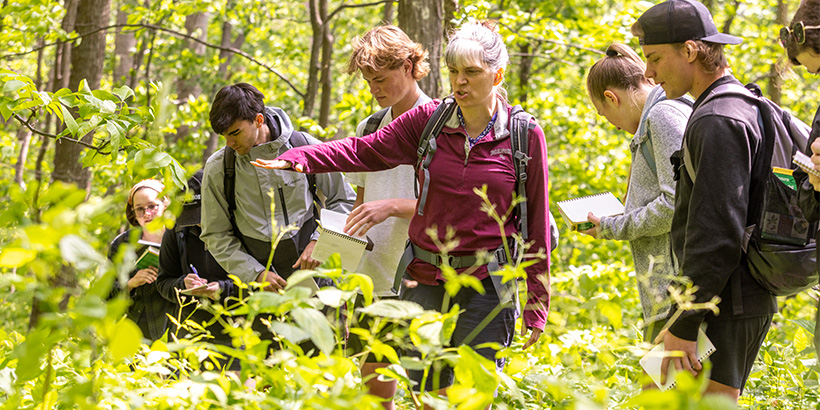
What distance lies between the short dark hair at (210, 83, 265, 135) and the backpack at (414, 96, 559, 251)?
102cm

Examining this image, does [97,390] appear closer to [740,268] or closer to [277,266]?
[740,268]

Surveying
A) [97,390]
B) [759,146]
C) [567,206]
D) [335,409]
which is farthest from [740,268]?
[97,390]

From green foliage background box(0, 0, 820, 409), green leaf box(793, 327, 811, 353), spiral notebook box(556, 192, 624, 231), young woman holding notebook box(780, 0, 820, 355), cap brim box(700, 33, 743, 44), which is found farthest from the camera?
spiral notebook box(556, 192, 624, 231)

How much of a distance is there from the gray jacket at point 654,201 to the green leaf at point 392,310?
1437 millimetres

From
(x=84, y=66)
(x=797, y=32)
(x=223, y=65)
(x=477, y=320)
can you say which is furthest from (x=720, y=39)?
(x=223, y=65)

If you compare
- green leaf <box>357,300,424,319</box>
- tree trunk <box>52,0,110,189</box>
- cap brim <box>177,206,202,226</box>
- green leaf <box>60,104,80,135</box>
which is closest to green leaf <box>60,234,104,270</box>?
green leaf <box>357,300,424,319</box>

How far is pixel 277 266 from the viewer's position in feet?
11.7

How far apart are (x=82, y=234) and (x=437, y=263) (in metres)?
1.82

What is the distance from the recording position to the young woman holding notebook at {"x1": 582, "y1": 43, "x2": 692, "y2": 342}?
2484 millimetres

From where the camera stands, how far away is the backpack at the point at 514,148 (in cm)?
264

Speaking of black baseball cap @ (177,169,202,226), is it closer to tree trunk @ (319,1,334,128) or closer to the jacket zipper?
the jacket zipper

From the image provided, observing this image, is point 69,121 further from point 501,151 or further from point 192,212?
point 192,212

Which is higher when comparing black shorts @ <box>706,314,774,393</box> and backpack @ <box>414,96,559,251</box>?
backpack @ <box>414,96,559,251</box>

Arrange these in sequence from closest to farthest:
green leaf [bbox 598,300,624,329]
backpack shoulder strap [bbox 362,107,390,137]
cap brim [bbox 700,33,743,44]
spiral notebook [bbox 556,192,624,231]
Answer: green leaf [bbox 598,300,624,329], cap brim [bbox 700,33,743,44], spiral notebook [bbox 556,192,624,231], backpack shoulder strap [bbox 362,107,390,137]
